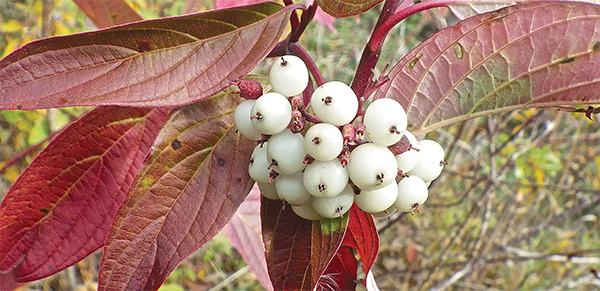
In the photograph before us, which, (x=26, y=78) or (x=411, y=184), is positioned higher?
(x=26, y=78)

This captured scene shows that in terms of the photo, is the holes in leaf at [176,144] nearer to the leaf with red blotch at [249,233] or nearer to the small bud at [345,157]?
the small bud at [345,157]

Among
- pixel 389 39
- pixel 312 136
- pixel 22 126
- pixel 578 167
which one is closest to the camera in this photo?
pixel 312 136

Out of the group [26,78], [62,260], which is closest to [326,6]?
[26,78]

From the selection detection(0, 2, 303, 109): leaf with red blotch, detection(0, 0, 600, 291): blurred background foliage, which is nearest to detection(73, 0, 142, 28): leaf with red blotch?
detection(0, 2, 303, 109): leaf with red blotch

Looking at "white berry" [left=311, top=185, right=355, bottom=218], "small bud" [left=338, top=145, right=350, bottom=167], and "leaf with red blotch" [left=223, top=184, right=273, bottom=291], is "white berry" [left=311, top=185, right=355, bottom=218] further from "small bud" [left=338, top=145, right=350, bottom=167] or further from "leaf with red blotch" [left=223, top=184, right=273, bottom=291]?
"leaf with red blotch" [left=223, top=184, right=273, bottom=291]

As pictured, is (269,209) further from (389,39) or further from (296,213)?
(389,39)

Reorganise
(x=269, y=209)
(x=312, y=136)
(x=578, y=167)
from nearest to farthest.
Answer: (x=312, y=136)
(x=269, y=209)
(x=578, y=167)
